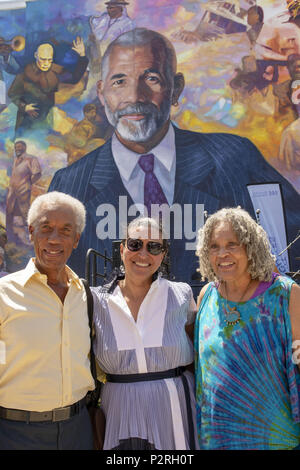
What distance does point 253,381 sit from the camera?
2.06 metres

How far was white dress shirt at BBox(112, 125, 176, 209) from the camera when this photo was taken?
10891mm

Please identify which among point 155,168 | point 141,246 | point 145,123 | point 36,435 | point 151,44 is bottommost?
point 36,435

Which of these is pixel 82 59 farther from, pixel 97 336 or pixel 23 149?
pixel 97 336

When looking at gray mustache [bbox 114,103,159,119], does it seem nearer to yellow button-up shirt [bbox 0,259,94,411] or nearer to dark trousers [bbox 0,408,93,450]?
yellow button-up shirt [bbox 0,259,94,411]

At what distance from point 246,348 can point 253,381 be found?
0.51ft

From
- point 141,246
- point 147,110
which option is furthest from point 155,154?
point 141,246

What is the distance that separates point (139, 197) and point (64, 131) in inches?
116

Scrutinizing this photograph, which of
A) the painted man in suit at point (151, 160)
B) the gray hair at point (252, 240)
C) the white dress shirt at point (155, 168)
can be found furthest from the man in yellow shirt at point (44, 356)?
the white dress shirt at point (155, 168)

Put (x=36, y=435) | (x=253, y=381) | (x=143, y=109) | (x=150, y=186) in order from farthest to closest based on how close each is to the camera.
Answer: (x=143, y=109)
(x=150, y=186)
(x=253, y=381)
(x=36, y=435)

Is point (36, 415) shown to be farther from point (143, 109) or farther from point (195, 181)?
point (143, 109)

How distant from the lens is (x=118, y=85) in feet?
37.2

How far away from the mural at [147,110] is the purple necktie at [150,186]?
3 cm

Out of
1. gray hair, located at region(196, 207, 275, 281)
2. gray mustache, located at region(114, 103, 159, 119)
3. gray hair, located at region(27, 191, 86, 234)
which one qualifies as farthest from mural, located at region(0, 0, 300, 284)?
gray hair, located at region(27, 191, 86, 234)

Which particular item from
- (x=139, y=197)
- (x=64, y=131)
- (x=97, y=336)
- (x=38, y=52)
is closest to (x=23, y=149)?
(x=64, y=131)
